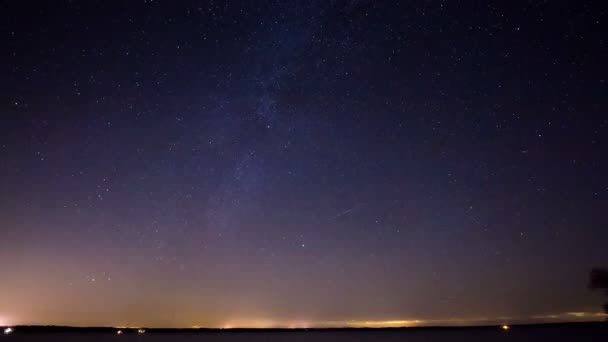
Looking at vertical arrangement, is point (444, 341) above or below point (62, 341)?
below

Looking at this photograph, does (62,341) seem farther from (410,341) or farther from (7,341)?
(410,341)

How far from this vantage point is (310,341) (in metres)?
149

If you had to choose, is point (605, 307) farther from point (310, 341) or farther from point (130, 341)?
point (130, 341)

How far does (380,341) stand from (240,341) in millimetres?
79971

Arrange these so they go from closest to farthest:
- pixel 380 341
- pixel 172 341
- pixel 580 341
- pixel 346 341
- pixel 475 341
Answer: pixel 580 341
pixel 475 341
pixel 380 341
pixel 346 341
pixel 172 341

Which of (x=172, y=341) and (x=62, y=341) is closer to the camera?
(x=62, y=341)

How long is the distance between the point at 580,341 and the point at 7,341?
448 ft

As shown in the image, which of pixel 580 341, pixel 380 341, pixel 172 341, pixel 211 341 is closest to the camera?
pixel 580 341

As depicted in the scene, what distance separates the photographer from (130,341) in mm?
138875

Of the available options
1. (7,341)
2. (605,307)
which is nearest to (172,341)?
(7,341)

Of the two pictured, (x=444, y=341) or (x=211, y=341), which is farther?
(x=211, y=341)

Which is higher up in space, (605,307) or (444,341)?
(605,307)

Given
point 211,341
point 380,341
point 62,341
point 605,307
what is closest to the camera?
point 605,307

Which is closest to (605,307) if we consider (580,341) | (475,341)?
(580,341)
